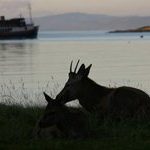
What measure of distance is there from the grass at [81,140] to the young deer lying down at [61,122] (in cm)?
20

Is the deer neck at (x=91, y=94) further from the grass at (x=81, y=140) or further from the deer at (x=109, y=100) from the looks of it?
the grass at (x=81, y=140)

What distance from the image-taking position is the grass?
9.00 meters

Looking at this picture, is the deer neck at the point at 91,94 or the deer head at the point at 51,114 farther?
the deer neck at the point at 91,94

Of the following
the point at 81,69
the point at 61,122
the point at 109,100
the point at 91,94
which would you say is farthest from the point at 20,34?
the point at 61,122

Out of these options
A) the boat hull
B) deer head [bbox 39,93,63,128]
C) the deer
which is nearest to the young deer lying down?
deer head [bbox 39,93,63,128]

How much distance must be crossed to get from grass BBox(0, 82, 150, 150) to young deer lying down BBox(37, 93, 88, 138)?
0.20m

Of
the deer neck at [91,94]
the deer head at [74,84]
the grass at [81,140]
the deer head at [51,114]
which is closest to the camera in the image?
the grass at [81,140]

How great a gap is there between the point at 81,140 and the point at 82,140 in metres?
0.02

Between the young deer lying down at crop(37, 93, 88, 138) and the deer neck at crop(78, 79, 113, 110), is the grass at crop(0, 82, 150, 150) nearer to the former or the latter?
the young deer lying down at crop(37, 93, 88, 138)

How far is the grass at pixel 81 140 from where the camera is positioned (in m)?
9.00

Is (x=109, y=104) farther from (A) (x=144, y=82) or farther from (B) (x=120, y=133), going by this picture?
(A) (x=144, y=82)

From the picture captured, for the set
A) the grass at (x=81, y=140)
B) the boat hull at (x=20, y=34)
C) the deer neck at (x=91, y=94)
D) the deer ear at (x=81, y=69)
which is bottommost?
the boat hull at (x=20, y=34)

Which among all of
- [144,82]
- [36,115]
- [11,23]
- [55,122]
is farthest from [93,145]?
[11,23]

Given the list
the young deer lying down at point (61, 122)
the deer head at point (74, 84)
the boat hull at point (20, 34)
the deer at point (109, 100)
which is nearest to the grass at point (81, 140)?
the young deer lying down at point (61, 122)
